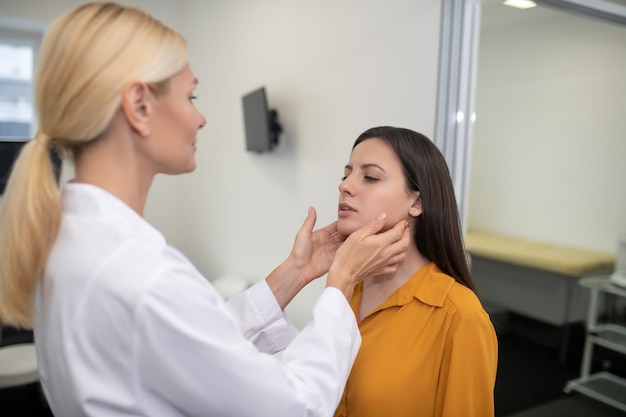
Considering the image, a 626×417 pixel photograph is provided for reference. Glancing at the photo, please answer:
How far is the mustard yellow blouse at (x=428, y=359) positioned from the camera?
1.09 metres

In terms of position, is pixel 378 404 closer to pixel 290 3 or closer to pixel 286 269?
pixel 286 269

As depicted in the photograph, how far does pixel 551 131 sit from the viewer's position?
11.2 ft

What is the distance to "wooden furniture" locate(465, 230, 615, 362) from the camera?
3.03 metres

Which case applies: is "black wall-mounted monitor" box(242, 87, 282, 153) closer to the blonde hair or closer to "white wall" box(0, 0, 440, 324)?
"white wall" box(0, 0, 440, 324)

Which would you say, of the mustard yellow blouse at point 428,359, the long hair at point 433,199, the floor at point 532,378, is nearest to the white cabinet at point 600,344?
the floor at point 532,378

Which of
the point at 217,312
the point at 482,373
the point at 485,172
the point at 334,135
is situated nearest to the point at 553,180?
the point at 485,172

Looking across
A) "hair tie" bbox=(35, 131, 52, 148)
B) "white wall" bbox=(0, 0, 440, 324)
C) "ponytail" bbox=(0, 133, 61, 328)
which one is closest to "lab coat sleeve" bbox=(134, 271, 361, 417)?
"ponytail" bbox=(0, 133, 61, 328)

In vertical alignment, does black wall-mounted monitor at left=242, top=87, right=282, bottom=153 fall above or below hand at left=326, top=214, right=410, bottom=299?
above

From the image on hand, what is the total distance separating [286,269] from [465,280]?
481 mm

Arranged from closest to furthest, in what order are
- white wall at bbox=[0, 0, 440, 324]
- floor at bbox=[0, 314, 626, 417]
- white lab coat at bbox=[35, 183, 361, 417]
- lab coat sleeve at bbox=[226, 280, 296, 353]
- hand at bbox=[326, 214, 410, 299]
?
white lab coat at bbox=[35, 183, 361, 417]
hand at bbox=[326, 214, 410, 299]
lab coat sleeve at bbox=[226, 280, 296, 353]
white wall at bbox=[0, 0, 440, 324]
floor at bbox=[0, 314, 626, 417]

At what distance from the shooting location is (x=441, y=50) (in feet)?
6.23

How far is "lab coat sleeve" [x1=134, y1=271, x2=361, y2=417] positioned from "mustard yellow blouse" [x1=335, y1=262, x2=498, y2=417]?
38 centimetres

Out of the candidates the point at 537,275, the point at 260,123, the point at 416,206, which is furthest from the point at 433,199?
the point at 537,275

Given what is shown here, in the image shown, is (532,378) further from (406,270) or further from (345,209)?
(345,209)
